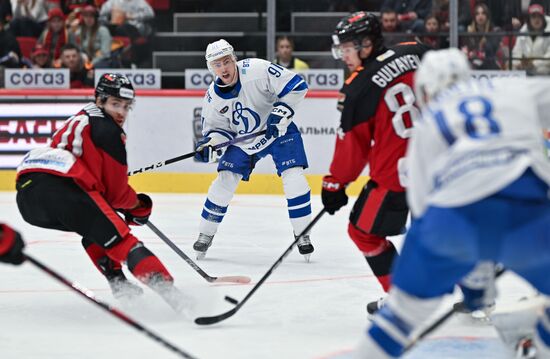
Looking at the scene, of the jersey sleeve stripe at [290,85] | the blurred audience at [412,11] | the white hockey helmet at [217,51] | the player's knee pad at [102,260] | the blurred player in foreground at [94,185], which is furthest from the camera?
the blurred audience at [412,11]

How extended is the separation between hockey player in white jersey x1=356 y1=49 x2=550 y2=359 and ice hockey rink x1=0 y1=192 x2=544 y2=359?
78 cm

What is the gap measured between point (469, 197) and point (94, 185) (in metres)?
1.76

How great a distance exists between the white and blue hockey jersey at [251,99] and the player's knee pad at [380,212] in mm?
1691

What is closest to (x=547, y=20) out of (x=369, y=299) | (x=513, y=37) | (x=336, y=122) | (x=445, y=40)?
(x=513, y=37)

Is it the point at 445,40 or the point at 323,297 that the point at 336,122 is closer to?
the point at 445,40

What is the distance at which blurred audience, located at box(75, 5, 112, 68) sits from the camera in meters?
8.12

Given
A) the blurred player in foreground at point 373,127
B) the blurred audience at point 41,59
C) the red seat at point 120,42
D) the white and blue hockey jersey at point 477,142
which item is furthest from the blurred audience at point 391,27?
the white and blue hockey jersey at point 477,142

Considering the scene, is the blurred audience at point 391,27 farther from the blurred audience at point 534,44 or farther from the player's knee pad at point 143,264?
the player's knee pad at point 143,264

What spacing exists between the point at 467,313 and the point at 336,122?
4.00 m

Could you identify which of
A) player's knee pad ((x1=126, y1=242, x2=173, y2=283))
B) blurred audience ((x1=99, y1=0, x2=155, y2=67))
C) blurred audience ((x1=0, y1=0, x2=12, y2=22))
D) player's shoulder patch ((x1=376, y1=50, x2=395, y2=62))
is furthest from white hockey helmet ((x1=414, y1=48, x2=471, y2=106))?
blurred audience ((x1=0, y1=0, x2=12, y2=22))

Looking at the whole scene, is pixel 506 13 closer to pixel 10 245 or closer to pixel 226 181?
pixel 226 181

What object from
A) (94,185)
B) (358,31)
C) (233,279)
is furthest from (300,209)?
(358,31)

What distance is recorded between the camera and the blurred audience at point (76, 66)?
7848mm

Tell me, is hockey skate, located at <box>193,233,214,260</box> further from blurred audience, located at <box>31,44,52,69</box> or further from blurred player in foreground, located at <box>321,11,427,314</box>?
blurred audience, located at <box>31,44,52,69</box>
